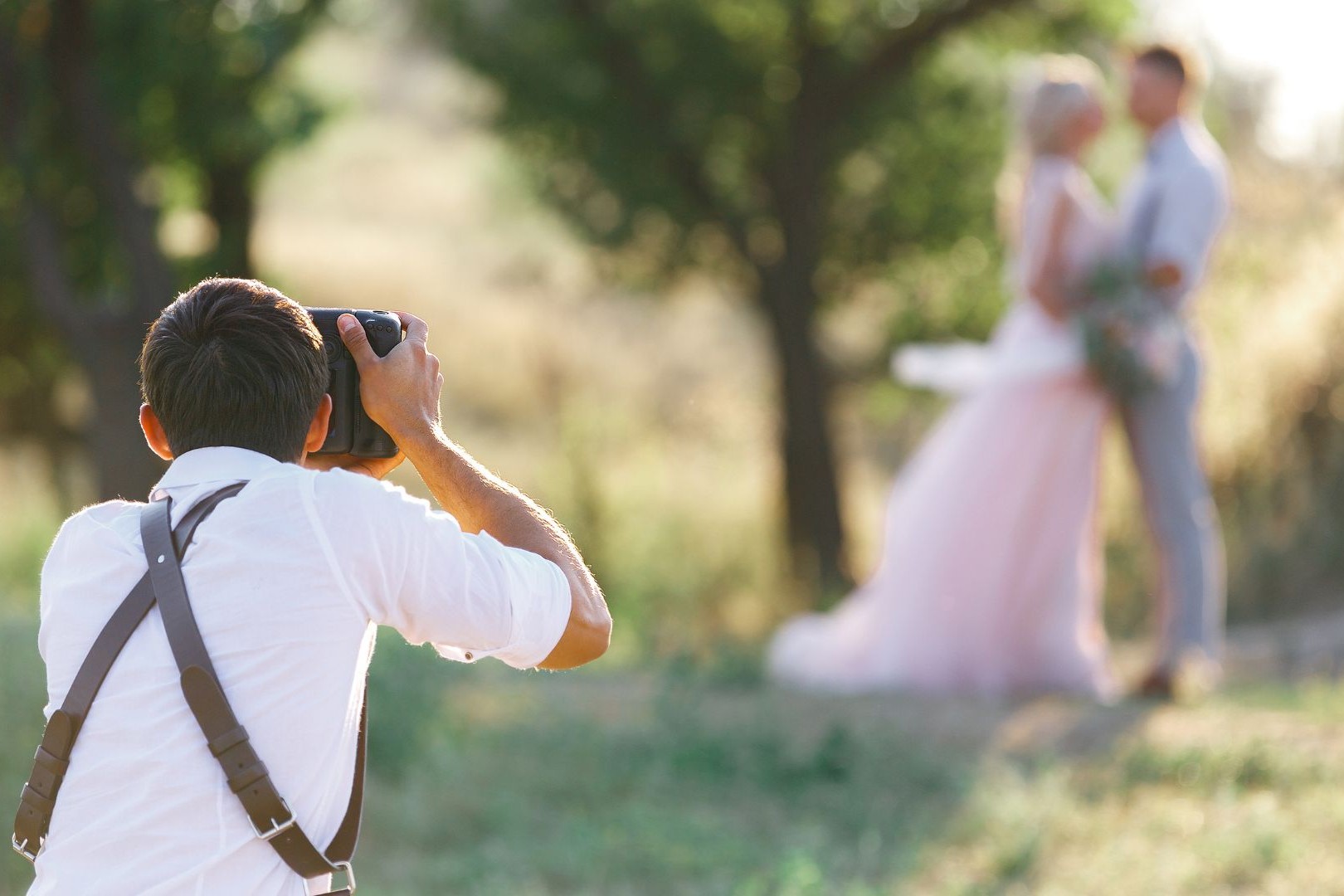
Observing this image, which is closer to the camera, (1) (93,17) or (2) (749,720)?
(2) (749,720)

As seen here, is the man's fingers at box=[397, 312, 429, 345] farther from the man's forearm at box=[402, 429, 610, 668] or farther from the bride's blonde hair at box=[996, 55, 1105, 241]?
the bride's blonde hair at box=[996, 55, 1105, 241]

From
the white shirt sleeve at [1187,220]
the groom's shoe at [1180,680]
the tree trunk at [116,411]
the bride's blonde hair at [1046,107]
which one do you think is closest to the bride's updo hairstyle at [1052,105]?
the bride's blonde hair at [1046,107]

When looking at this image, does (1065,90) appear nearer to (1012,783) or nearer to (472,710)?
(1012,783)

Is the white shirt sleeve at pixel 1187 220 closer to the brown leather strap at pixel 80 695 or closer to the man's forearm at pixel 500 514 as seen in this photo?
the man's forearm at pixel 500 514

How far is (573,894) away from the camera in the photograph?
4043 millimetres

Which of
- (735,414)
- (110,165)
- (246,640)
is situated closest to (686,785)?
(246,640)

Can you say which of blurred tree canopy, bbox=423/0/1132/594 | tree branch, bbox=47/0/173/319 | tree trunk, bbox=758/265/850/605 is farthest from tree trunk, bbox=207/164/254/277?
tree trunk, bbox=758/265/850/605

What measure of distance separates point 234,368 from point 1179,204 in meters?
4.75

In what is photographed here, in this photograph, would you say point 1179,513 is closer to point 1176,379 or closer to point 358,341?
point 1176,379

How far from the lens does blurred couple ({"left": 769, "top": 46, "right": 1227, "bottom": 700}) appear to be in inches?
230

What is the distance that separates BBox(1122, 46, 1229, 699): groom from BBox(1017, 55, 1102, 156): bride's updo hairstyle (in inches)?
7.6

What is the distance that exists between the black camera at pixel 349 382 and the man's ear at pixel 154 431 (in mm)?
182

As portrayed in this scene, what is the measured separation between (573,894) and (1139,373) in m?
3.00

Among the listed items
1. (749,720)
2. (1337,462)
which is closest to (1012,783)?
(749,720)
